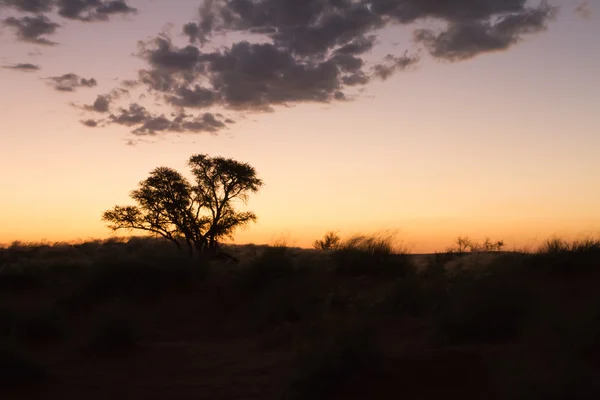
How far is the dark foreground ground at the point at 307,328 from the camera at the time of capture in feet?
30.1

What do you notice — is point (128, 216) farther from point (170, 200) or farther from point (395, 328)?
point (395, 328)

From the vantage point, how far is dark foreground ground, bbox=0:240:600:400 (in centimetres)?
917

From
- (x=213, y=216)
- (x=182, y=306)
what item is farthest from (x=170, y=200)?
(x=182, y=306)

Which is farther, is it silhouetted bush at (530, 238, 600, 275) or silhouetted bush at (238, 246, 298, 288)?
silhouetted bush at (238, 246, 298, 288)

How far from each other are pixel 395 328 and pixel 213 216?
22.0 meters

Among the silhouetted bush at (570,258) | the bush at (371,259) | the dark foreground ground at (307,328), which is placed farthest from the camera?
the bush at (371,259)

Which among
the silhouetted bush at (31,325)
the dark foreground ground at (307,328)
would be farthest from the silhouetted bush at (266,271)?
the silhouetted bush at (31,325)

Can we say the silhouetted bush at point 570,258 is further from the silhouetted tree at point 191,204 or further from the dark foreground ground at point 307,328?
the silhouetted tree at point 191,204

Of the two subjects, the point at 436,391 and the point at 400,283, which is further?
the point at 400,283

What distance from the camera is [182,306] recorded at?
69.8 feet

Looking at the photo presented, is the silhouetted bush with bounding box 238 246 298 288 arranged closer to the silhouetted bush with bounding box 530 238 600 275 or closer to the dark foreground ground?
the dark foreground ground

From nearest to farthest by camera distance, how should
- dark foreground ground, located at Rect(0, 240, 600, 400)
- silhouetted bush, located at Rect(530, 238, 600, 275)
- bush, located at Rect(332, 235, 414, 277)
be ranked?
dark foreground ground, located at Rect(0, 240, 600, 400)
silhouetted bush, located at Rect(530, 238, 600, 275)
bush, located at Rect(332, 235, 414, 277)

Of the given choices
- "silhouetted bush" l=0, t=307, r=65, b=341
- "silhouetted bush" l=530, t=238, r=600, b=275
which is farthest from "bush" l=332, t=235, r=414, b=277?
"silhouetted bush" l=0, t=307, r=65, b=341

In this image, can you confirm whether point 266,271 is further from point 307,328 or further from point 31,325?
point 31,325
